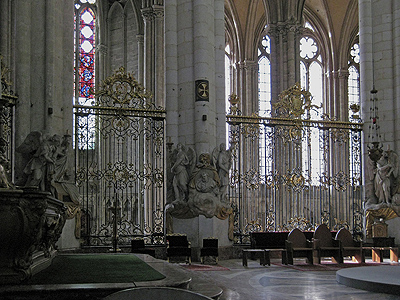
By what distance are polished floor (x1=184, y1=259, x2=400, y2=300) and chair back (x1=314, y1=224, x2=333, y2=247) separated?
5.29 ft

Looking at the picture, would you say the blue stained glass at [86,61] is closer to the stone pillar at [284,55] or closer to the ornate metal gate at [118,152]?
the ornate metal gate at [118,152]

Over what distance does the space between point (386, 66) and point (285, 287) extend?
10.1 metres

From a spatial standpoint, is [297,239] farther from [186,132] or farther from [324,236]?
[186,132]

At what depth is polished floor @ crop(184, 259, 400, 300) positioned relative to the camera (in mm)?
8471

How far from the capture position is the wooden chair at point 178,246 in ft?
43.9

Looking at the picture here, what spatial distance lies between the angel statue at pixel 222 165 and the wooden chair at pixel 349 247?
10.2 ft

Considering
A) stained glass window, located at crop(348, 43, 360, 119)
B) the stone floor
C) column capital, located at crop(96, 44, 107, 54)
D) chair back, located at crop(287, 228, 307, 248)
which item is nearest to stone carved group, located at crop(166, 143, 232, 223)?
the stone floor

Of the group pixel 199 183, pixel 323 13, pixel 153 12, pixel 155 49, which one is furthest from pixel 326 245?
→ pixel 323 13

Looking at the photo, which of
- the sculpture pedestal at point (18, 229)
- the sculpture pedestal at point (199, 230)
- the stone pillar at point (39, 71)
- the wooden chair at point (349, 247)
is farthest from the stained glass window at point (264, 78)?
the sculpture pedestal at point (18, 229)

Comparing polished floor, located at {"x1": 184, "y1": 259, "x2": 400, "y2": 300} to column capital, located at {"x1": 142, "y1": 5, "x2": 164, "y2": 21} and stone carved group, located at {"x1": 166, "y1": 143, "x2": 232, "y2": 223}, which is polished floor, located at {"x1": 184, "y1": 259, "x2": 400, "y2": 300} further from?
column capital, located at {"x1": 142, "y1": 5, "x2": 164, "y2": 21}

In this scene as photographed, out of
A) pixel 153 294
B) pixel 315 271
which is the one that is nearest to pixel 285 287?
pixel 315 271

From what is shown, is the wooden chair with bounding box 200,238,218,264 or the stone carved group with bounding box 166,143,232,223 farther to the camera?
the stone carved group with bounding box 166,143,232,223

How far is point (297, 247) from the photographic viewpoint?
46.2 feet

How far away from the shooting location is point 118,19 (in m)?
28.9
